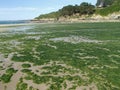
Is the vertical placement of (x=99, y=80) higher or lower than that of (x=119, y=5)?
higher

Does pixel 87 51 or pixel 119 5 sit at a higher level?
pixel 87 51

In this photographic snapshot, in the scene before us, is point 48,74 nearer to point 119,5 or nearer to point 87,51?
point 87,51

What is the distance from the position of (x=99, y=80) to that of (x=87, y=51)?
15.7 metres

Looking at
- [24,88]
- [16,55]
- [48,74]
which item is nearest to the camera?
[24,88]

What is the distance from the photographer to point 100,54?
1534 inches

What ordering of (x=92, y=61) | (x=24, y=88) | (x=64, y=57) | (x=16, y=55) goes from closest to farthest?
(x=24, y=88) → (x=92, y=61) → (x=64, y=57) → (x=16, y=55)

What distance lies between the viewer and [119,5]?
200 metres

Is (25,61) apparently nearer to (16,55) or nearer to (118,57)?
(16,55)

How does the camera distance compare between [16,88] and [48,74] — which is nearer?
[16,88]

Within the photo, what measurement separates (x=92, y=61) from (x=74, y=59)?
272 cm

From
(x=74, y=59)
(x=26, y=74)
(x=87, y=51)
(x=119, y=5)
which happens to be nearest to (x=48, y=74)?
(x=26, y=74)

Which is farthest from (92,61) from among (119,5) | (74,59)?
(119,5)

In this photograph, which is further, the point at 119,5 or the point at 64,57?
the point at 119,5

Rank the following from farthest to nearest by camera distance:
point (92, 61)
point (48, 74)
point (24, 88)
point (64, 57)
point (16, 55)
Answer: point (16, 55)
point (64, 57)
point (92, 61)
point (48, 74)
point (24, 88)
